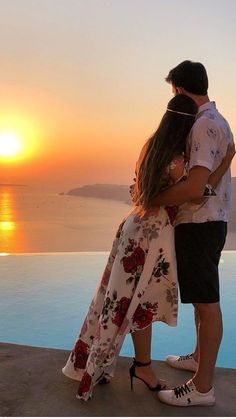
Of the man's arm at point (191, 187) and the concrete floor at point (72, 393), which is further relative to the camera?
the concrete floor at point (72, 393)

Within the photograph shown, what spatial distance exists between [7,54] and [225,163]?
4.93 metres

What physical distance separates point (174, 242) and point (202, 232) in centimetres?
12

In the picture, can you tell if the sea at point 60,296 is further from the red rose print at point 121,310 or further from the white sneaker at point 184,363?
the white sneaker at point 184,363

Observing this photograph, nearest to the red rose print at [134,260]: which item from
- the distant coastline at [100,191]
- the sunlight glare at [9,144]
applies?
the sunlight glare at [9,144]

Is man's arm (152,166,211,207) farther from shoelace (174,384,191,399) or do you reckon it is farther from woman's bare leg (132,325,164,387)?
shoelace (174,384,191,399)

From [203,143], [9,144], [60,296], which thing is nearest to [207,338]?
[203,143]

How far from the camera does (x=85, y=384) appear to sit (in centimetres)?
164

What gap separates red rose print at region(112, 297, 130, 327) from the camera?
1.67 metres

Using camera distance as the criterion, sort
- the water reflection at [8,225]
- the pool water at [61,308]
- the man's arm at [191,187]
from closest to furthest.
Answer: the man's arm at [191,187], the pool water at [61,308], the water reflection at [8,225]

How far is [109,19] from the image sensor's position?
4977 mm

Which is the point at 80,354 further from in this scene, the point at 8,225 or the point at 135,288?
the point at 8,225

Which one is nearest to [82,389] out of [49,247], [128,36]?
[128,36]

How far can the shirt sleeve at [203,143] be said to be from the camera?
148 centimetres

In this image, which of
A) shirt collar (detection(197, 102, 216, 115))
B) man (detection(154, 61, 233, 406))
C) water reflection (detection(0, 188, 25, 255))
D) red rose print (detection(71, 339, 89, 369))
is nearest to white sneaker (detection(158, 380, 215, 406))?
man (detection(154, 61, 233, 406))
